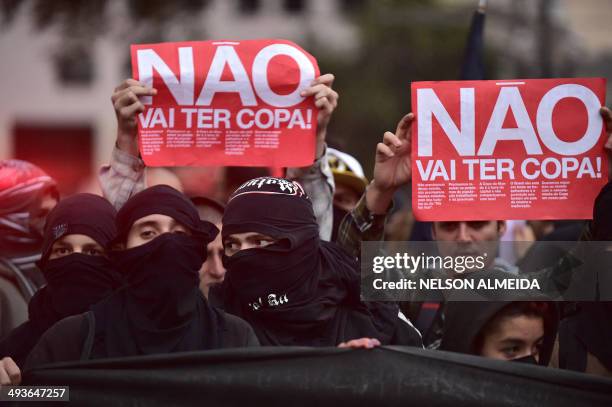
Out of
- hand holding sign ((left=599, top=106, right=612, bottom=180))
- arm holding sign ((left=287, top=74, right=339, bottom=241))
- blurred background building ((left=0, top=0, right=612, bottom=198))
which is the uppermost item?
blurred background building ((left=0, top=0, right=612, bottom=198))

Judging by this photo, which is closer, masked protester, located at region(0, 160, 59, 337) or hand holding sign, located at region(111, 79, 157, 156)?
hand holding sign, located at region(111, 79, 157, 156)

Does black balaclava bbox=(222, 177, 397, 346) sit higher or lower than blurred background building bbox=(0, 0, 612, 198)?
lower

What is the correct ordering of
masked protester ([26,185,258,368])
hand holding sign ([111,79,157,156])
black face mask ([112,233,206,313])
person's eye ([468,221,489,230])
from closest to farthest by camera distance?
masked protester ([26,185,258,368]) → black face mask ([112,233,206,313]) → hand holding sign ([111,79,157,156]) → person's eye ([468,221,489,230])

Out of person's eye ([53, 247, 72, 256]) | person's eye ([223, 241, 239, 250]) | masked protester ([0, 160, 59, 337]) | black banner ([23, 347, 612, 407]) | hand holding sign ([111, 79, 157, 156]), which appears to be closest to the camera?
black banner ([23, 347, 612, 407])

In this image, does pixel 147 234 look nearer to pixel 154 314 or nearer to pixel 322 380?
pixel 154 314

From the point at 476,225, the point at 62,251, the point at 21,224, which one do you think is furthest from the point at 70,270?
the point at 476,225

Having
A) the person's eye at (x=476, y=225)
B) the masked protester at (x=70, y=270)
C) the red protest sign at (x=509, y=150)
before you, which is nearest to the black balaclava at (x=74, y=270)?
the masked protester at (x=70, y=270)

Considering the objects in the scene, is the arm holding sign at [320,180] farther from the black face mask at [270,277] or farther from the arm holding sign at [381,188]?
the black face mask at [270,277]

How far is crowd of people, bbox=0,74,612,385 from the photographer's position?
12.2 ft

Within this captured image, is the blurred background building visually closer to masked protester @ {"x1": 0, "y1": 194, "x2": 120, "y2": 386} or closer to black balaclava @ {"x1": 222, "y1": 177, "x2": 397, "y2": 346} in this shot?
masked protester @ {"x1": 0, "y1": 194, "x2": 120, "y2": 386}

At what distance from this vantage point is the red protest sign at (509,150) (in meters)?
4.07

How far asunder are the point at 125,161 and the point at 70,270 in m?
0.57

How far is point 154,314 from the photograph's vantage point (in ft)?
12.2

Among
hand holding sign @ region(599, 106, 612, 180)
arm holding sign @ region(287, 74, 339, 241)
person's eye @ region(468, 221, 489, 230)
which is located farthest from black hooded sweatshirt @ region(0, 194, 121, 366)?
hand holding sign @ region(599, 106, 612, 180)
